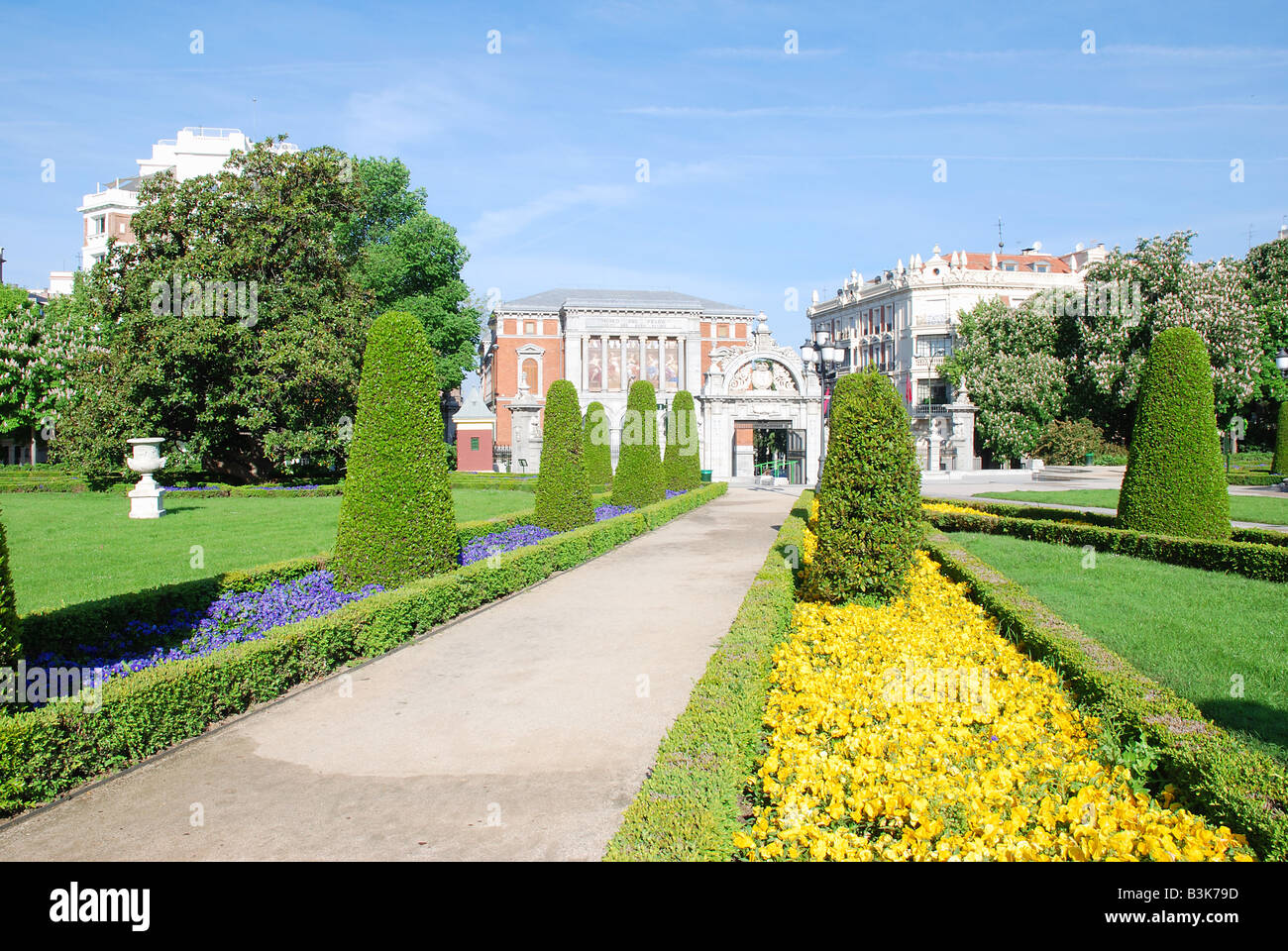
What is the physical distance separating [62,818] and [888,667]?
18.3ft

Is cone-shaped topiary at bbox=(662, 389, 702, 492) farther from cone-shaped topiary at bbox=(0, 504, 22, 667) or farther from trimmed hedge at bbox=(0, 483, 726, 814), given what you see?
cone-shaped topiary at bbox=(0, 504, 22, 667)

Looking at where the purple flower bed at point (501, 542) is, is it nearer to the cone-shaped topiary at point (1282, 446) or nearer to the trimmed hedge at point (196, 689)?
the trimmed hedge at point (196, 689)

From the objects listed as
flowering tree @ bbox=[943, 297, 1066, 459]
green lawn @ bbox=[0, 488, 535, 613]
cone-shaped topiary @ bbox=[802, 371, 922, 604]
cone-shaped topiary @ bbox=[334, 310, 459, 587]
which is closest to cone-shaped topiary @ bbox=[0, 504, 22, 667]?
green lawn @ bbox=[0, 488, 535, 613]

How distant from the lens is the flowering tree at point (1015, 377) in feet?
144

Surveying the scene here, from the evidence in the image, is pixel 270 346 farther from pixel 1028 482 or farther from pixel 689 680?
pixel 1028 482

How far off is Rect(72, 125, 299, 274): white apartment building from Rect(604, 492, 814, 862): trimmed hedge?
6664 centimetres

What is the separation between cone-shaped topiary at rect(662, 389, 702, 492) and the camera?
96.8 feet

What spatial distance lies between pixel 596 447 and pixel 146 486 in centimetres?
1392

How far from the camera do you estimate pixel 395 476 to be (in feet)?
32.4

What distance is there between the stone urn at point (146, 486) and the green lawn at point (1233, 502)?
2248 centimetres

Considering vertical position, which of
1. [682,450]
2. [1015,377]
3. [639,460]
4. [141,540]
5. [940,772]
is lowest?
[940,772]

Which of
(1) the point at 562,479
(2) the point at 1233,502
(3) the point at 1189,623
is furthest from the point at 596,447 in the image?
(3) the point at 1189,623

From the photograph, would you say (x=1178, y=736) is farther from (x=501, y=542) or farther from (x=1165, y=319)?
(x=1165, y=319)

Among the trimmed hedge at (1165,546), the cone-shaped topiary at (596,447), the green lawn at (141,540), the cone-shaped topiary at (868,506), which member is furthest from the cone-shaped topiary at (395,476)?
the cone-shaped topiary at (596,447)
